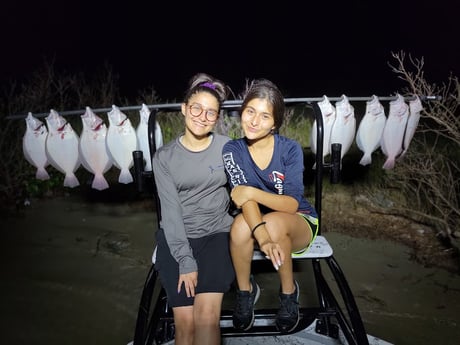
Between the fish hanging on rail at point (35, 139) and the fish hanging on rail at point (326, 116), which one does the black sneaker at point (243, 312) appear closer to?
the fish hanging on rail at point (326, 116)

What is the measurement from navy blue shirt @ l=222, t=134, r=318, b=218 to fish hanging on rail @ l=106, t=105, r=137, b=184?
736 mm

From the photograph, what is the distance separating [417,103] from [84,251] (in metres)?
3.29

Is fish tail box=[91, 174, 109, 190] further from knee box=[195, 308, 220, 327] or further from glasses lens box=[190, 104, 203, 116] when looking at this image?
knee box=[195, 308, 220, 327]

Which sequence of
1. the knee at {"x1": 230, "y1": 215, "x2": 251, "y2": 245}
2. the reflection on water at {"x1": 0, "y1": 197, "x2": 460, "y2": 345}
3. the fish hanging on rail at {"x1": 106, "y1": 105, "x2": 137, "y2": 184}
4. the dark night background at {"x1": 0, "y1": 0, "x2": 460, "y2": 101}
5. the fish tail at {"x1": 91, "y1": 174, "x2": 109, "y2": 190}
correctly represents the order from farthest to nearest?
the dark night background at {"x1": 0, "y1": 0, "x2": 460, "y2": 101} < the reflection on water at {"x1": 0, "y1": 197, "x2": 460, "y2": 345} < the fish tail at {"x1": 91, "y1": 174, "x2": 109, "y2": 190} < the fish hanging on rail at {"x1": 106, "y1": 105, "x2": 137, "y2": 184} < the knee at {"x1": 230, "y1": 215, "x2": 251, "y2": 245}

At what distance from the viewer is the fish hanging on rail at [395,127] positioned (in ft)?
8.82

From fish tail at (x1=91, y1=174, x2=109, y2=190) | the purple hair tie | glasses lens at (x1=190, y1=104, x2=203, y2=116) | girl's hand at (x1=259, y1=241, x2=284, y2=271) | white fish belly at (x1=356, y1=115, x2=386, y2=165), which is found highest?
the purple hair tie

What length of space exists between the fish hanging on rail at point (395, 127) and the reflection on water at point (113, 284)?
120 centimetres

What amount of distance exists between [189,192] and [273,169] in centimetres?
48

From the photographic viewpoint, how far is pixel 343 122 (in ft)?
8.79

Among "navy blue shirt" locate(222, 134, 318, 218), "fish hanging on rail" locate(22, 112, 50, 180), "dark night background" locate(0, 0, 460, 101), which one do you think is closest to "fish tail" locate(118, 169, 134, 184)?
"fish hanging on rail" locate(22, 112, 50, 180)

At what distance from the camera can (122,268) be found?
151 inches

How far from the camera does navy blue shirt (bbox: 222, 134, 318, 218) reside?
2201 millimetres

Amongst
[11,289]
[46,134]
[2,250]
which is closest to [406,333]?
[46,134]

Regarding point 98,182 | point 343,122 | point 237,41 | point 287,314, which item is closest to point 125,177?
point 98,182
